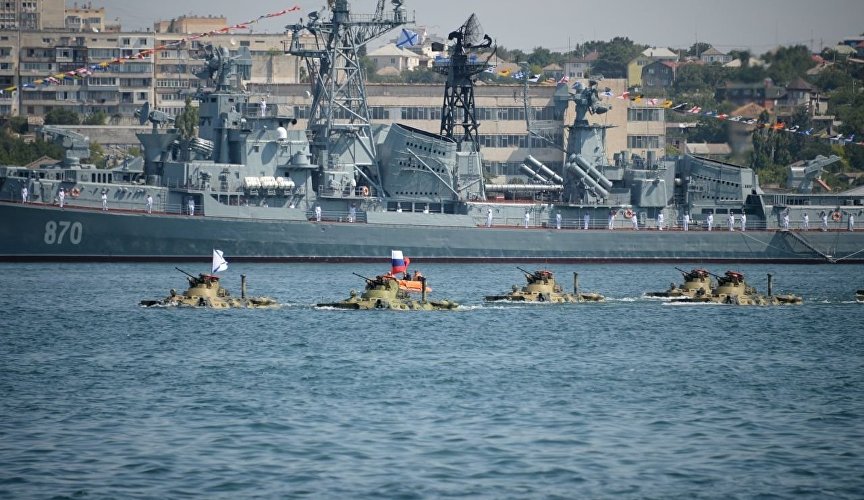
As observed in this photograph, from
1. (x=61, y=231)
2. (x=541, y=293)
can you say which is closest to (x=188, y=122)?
(x=61, y=231)

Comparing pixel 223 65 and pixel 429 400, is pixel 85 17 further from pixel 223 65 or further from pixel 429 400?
pixel 429 400

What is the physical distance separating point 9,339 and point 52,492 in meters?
21.2

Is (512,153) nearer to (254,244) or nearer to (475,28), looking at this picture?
(475,28)

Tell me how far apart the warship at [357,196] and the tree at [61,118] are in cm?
5015

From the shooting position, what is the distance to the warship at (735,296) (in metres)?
59.9

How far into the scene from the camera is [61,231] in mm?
74688

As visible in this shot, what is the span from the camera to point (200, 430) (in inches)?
1323

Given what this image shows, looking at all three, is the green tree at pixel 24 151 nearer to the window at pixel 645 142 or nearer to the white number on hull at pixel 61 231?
the white number on hull at pixel 61 231

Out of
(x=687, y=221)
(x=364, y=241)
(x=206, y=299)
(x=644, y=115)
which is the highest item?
(x=644, y=115)

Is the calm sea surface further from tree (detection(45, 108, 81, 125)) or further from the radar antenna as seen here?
tree (detection(45, 108, 81, 125))

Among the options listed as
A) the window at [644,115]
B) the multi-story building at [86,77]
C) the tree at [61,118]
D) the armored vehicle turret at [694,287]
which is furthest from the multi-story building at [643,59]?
the armored vehicle turret at [694,287]

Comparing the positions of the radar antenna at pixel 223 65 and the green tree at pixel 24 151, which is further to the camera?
the green tree at pixel 24 151

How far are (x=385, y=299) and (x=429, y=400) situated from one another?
17.0 metres

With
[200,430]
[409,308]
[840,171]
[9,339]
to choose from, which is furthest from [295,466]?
[840,171]
